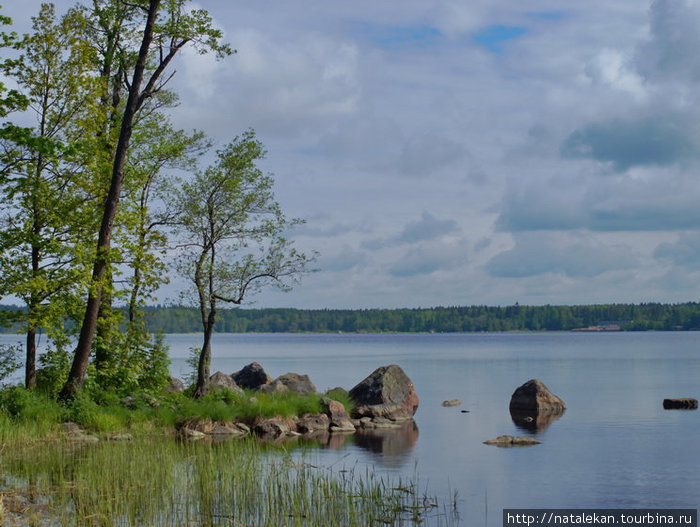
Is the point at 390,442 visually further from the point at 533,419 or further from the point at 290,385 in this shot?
the point at 533,419

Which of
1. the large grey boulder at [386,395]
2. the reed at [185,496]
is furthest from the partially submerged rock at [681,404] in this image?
the reed at [185,496]

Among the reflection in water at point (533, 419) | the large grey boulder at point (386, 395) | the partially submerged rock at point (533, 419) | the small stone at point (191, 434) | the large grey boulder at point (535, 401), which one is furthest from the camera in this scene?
the large grey boulder at point (535, 401)

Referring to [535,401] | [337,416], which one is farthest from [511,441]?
[535,401]

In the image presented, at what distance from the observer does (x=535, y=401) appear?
4188 centimetres

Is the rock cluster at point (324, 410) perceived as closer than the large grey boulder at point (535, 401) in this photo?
Yes

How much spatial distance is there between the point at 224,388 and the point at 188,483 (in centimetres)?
1675

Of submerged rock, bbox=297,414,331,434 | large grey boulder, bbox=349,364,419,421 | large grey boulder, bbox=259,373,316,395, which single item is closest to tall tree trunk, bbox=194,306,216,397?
submerged rock, bbox=297,414,331,434

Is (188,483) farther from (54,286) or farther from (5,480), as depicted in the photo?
(54,286)

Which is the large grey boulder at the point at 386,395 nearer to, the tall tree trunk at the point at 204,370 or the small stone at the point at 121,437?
the tall tree trunk at the point at 204,370

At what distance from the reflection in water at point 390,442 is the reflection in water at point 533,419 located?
4907 millimetres

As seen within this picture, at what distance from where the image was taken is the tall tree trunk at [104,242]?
27453 mm

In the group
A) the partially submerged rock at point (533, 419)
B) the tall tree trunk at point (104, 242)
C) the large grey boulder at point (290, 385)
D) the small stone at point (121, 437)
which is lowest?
the partially submerged rock at point (533, 419)

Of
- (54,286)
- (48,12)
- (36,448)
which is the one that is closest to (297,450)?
(36,448)

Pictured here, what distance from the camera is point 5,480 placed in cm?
1861
